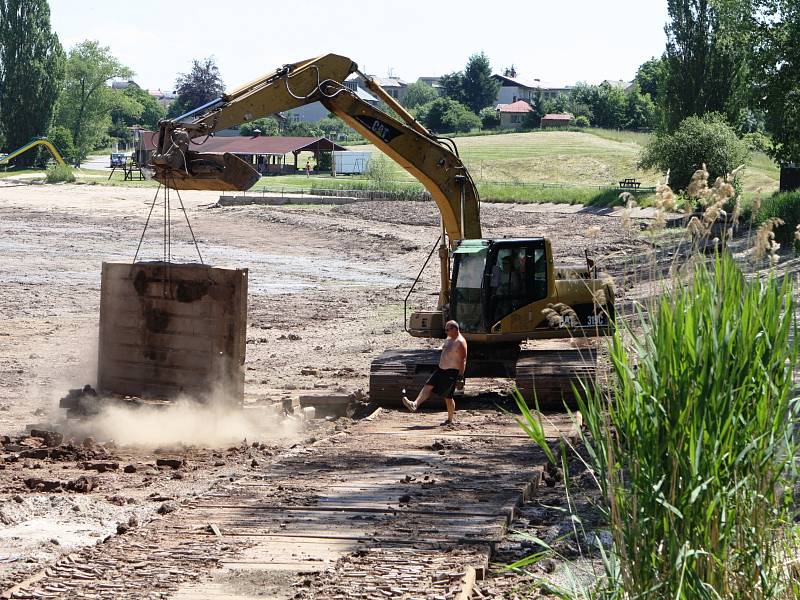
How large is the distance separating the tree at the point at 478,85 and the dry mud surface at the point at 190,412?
104m

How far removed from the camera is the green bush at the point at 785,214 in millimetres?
32812

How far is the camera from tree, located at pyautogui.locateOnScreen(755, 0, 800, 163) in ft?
105

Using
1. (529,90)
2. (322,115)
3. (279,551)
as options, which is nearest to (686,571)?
(279,551)

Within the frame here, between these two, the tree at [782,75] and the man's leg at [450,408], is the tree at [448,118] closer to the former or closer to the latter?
the tree at [782,75]

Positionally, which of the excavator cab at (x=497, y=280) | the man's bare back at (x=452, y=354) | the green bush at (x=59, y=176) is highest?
the green bush at (x=59, y=176)

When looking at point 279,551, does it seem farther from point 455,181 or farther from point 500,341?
point 455,181

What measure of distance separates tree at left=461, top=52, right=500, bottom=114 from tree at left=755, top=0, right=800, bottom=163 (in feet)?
393

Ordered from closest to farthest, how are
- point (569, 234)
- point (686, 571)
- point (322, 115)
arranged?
point (686, 571) < point (569, 234) < point (322, 115)

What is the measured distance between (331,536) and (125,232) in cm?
3777

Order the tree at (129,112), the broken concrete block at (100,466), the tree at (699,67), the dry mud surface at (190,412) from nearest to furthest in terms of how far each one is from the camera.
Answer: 1. the dry mud surface at (190,412)
2. the broken concrete block at (100,466)
3. the tree at (699,67)
4. the tree at (129,112)

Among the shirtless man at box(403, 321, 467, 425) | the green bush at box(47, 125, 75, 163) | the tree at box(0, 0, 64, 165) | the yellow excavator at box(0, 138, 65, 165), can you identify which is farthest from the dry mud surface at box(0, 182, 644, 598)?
the green bush at box(47, 125, 75, 163)

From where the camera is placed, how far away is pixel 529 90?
649 ft

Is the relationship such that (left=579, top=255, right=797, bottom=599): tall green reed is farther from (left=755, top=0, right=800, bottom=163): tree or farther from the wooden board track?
(left=755, top=0, right=800, bottom=163): tree

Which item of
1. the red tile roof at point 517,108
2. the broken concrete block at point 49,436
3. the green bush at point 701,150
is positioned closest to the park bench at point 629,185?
the green bush at point 701,150
